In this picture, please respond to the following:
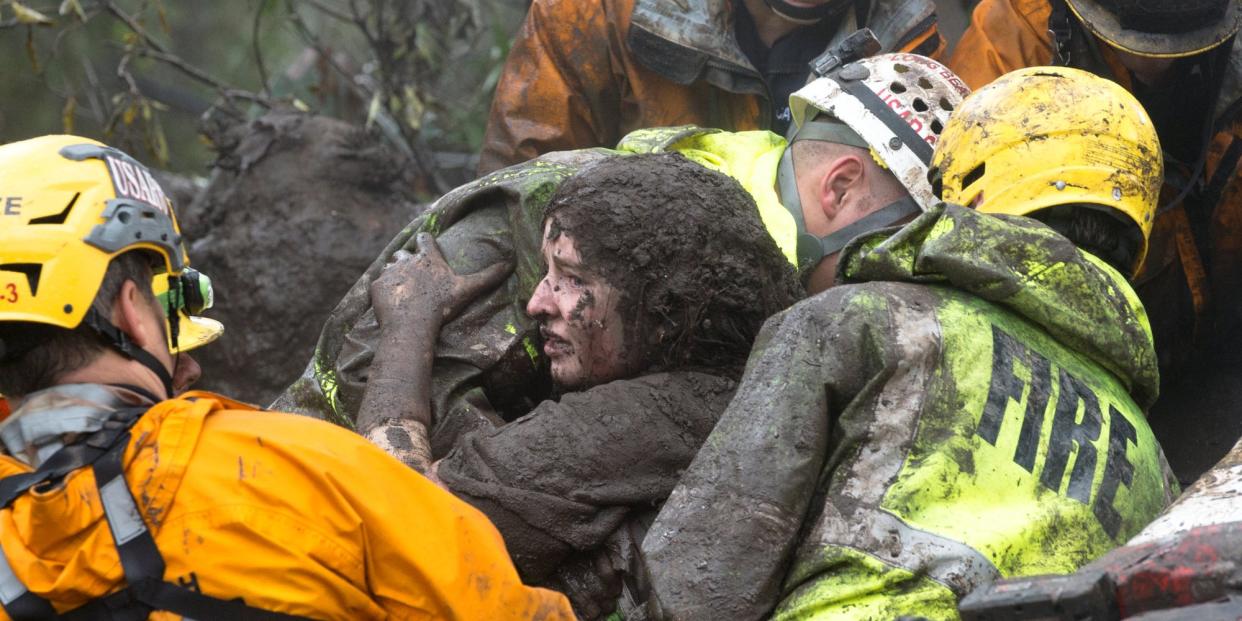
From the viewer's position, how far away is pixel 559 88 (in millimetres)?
5410

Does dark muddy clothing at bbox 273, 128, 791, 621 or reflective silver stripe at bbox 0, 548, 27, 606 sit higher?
reflective silver stripe at bbox 0, 548, 27, 606

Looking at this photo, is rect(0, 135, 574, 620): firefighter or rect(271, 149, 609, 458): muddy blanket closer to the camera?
rect(0, 135, 574, 620): firefighter

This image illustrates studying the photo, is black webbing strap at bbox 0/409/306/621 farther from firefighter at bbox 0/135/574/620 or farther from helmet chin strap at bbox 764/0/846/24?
helmet chin strap at bbox 764/0/846/24

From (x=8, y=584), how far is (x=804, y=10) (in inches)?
140

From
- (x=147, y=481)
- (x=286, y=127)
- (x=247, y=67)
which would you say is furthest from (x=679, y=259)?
(x=247, y=67)

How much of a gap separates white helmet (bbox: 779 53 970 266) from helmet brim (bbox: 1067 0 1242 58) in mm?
852

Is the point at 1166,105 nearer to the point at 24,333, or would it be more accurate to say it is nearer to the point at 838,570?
the point at 838,570

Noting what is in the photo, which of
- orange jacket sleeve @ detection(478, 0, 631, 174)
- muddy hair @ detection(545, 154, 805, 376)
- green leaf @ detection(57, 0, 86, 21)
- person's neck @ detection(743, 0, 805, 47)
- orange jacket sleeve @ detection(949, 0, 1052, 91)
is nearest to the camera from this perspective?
muddy hair @ detection(545, 154, 805, 376)

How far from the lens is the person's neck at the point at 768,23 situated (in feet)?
17.2

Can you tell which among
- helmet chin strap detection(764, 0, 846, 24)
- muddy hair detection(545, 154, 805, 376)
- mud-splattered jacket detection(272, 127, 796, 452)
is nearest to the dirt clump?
helmet chin strap detection(764, 0, 846, 24)

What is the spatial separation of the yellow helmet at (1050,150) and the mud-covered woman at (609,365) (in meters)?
0.45

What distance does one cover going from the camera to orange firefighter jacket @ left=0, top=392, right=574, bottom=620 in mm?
2182

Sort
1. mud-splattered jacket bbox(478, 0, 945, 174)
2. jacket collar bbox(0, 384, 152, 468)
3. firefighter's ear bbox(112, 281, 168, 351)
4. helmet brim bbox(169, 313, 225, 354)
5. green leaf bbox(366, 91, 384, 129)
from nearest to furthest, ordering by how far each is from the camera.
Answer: jacket collar bbox(0, 384, 152, 468)
firefighter's ear bbox(112, 281, 168, 351)
helmet brim bbox(169, 313, 225, 354)
mud-splattered jacket bbox(478, 0, 945, 174)
green leaf bbox(366, 91, 384, 129)

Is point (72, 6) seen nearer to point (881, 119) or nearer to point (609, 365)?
point (881, 119)
